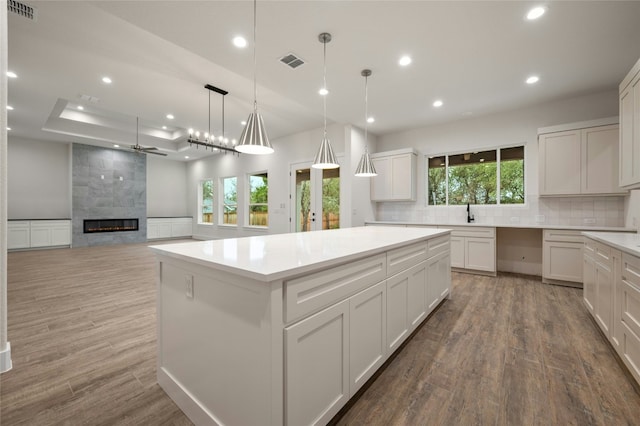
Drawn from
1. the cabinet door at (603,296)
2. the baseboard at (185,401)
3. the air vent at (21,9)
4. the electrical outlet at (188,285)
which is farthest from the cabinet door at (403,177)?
the air vent at (21,9)

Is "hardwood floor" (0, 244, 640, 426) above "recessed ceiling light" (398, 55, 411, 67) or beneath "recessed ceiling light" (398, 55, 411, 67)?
beneath

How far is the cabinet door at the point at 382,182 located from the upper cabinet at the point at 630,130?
347cm

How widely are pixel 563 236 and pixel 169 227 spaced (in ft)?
35.8

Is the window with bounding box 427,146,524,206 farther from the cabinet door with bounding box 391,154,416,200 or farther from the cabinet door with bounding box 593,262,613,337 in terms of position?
the cabinet door with bounding box 593,262,613,337

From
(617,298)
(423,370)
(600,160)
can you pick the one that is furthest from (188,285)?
(600,160)

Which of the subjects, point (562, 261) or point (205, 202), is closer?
point (562, 261)

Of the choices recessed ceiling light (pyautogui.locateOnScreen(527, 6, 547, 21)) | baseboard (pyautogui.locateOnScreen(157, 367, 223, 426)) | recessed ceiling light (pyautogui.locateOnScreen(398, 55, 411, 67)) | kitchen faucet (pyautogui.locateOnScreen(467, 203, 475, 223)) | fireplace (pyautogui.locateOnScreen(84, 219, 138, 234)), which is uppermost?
recessed ceiling light (pyautogui.locateOnScreen(398, 55, 411, 67))

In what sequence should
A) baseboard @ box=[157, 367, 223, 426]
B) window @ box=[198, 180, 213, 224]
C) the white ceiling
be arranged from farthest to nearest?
1. window @ box=[198, 180, 213, 224]
2. the white ceiling
3. baseboard @ box=[157, 367, 223, 426]

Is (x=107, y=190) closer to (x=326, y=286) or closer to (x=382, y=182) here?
(x=382, y=182)

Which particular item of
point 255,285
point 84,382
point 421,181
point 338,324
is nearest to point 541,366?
point 338,324

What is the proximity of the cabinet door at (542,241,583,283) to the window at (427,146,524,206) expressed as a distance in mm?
1081

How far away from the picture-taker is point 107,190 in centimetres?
834

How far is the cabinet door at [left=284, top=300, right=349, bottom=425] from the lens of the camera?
1.14m

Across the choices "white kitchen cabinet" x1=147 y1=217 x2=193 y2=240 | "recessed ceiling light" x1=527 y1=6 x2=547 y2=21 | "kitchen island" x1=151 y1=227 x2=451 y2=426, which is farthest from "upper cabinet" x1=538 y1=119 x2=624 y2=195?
"white kitchen cabinet" x1=147 y1=217 x2=193 y2=240
